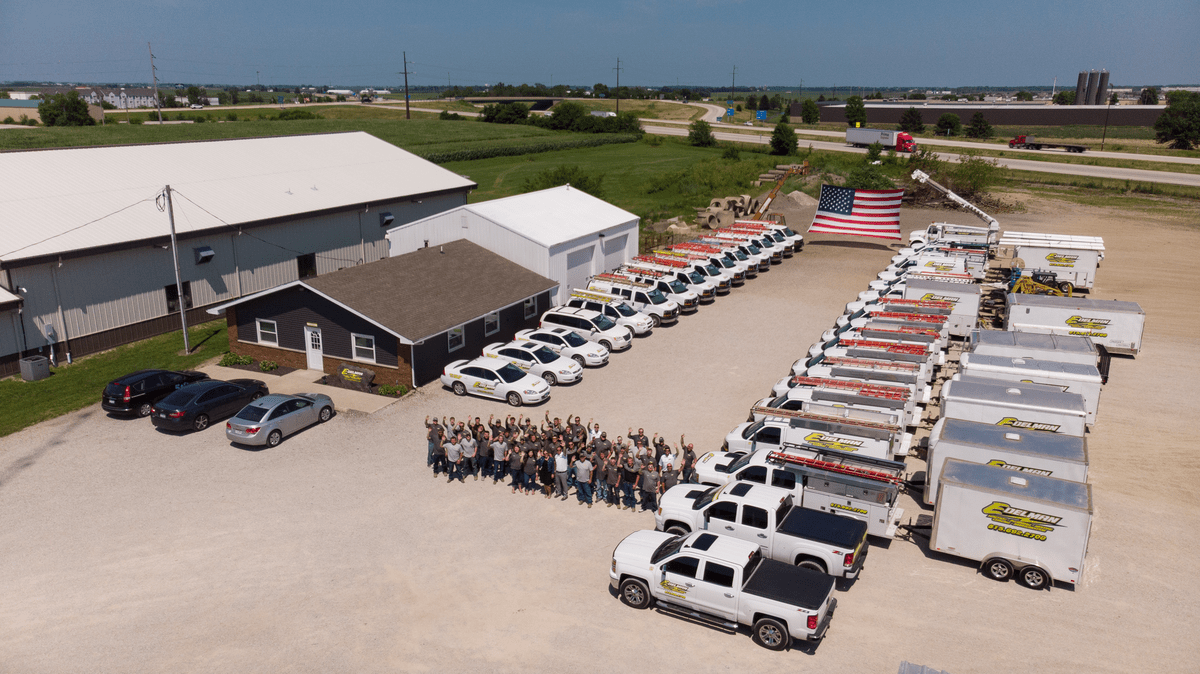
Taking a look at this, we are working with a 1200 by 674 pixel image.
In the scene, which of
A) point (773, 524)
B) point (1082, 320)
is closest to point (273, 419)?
point (773, 524)

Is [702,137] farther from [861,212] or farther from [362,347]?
[362,347]

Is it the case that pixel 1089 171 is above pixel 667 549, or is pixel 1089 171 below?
above

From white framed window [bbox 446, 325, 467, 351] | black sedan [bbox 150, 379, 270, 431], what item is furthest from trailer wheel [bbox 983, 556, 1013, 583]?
black sedan [bbox 150, 379, 270, 431]

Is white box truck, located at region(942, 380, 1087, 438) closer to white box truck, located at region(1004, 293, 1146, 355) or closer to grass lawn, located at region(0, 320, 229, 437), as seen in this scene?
white box truck, located at region(1004, 293, 1146, 355)

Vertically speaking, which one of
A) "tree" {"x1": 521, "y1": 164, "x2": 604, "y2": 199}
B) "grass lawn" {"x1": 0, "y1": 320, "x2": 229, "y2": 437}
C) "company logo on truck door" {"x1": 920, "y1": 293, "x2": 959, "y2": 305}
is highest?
"tree" {"x1": 521, "y1": 164, "x2": 604, "y2": 199}

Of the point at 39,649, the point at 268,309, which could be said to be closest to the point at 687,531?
the point at 39,649
